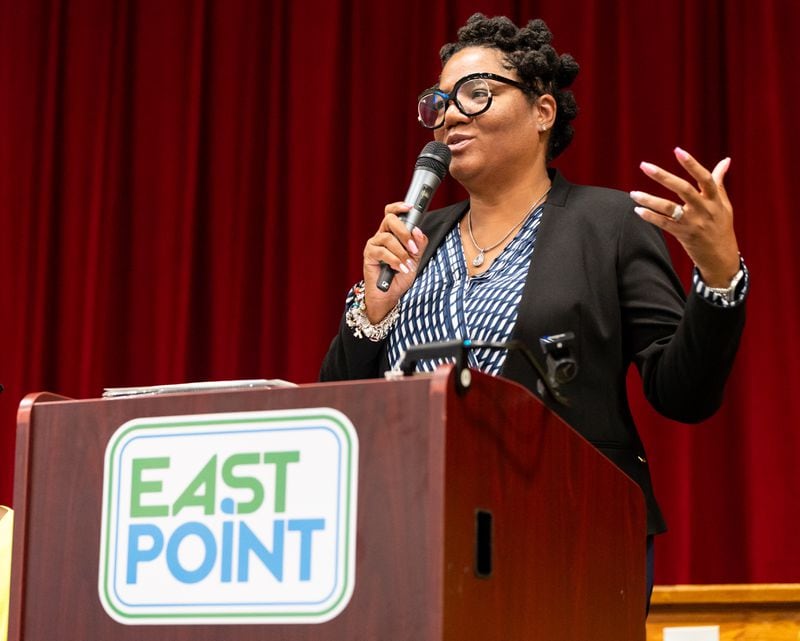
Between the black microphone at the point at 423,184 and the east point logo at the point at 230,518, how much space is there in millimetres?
470

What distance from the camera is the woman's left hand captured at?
1.13 m

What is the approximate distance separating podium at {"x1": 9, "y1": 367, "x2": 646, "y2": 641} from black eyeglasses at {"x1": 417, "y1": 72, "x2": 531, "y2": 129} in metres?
0.66

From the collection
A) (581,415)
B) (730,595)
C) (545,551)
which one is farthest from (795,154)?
(545,551)

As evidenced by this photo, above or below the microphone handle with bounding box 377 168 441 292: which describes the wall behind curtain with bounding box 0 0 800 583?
→ above

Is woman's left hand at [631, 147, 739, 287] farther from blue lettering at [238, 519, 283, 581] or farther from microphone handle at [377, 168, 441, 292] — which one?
blue lettering at [238, 519, 283, 581]

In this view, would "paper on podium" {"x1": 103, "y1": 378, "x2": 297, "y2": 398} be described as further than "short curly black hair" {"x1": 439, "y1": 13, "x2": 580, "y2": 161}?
No

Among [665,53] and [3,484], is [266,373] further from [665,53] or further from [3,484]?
[665,53]

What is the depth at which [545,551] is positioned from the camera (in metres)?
0.99

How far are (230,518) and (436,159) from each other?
723mm

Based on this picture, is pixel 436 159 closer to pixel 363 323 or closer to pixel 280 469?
pixel 363 323

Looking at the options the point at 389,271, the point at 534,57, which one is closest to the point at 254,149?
the point at 534,57

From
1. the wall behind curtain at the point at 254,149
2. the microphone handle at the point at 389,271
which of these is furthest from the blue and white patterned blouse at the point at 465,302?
the wall behind curtain at the point at 254,149

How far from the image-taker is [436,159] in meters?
1.51

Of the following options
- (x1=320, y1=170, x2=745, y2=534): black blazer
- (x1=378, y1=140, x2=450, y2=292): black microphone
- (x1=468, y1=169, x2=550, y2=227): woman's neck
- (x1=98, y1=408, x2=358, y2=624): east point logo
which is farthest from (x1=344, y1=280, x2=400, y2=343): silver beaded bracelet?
(x1=98, y1=408, x2=358, y2=624): east point logo
